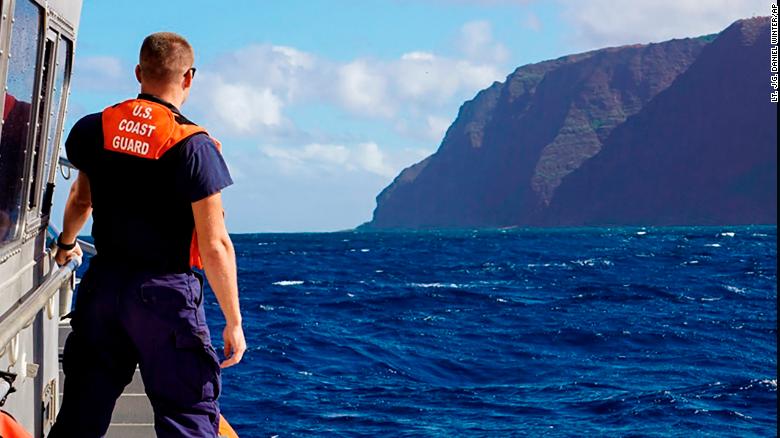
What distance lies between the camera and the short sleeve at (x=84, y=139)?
398 cm

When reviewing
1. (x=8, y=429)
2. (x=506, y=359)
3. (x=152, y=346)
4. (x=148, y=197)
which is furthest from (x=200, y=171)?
(x=506, y=359)

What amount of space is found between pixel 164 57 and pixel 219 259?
0.80m

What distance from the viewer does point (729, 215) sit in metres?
178

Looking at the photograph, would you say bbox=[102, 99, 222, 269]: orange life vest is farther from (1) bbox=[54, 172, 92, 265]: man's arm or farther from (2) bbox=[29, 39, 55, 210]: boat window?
(2) bbox=[29, 39, 55, 210]: boat window

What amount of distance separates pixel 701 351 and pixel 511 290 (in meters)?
13.0

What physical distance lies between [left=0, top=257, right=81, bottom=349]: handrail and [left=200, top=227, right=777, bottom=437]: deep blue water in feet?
22.5

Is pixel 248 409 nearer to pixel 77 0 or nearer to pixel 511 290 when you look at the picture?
pixel 77 0

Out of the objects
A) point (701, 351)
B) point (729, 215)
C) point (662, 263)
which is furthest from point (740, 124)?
point (701, 351)

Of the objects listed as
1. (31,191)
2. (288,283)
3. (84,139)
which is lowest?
(288,283)

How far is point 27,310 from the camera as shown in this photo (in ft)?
12.7

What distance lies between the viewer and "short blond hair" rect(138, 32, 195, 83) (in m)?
3.87

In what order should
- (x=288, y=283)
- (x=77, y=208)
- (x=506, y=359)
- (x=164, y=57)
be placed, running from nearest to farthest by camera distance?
(x=164, y=57), (x=77, y=208), (x=506, y=359), (x=288, y=283)

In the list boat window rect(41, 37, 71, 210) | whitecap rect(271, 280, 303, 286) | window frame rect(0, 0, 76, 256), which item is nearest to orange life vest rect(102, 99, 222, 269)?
window frame rect(0, 0, 76, 256)

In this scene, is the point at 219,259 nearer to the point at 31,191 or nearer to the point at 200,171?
the point at 200,171
